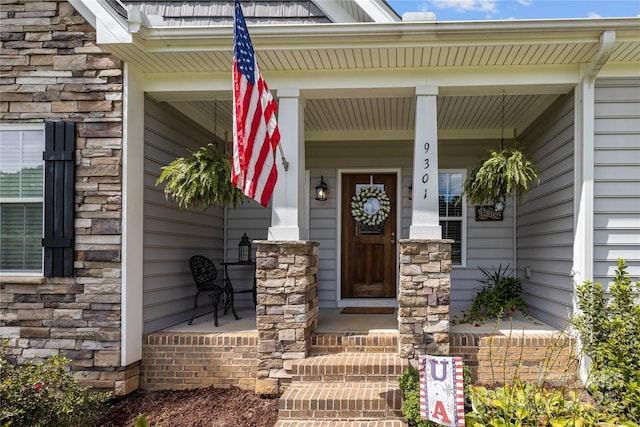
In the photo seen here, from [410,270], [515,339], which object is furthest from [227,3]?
[515,339]

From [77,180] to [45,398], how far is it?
5.99 ft

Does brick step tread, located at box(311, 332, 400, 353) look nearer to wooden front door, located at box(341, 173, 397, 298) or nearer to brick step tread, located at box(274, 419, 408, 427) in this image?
brick step tread, located at box(274, 419, 408, 427)

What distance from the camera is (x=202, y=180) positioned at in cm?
392

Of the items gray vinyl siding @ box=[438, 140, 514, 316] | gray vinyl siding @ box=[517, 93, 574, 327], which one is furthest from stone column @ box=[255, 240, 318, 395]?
gray vinyl siding @ box=[438, 140, 514, 316]

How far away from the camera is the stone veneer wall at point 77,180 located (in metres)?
3.87

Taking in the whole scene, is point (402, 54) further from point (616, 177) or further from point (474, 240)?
point (474, 240)

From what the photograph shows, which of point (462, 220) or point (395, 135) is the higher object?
point (395, 135)

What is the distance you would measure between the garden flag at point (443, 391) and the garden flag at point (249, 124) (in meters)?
1.63

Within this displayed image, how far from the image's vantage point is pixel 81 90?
156 inches

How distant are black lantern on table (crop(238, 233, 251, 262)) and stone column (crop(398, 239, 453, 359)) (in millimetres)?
2639

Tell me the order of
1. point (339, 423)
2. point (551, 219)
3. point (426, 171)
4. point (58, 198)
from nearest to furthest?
point (339, 423), point (58, 198), point (426, 171), point (551, 219)

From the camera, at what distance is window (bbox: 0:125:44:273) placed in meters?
3.94

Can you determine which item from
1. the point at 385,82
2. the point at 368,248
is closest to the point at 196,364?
the point at 368,248

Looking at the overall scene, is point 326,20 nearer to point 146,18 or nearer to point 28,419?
point 146,18
